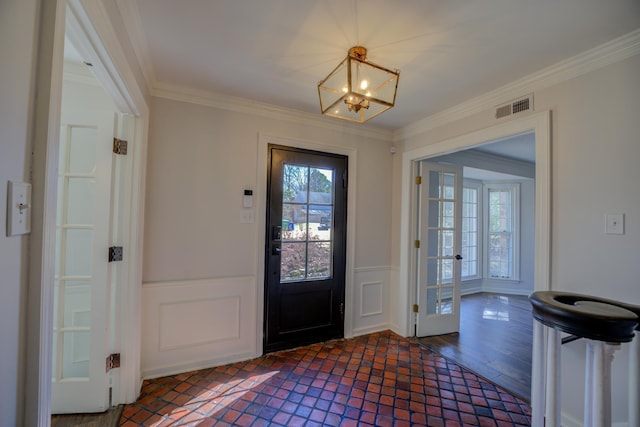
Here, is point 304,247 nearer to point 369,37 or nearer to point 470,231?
point 369,37

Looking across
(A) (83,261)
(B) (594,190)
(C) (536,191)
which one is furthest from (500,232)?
(A) (83,261)

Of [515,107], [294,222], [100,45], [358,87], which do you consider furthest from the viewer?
[294,222]

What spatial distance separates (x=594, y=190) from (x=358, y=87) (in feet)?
5.36

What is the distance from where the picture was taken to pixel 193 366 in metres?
2.42

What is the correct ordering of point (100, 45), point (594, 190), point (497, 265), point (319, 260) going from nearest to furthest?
point (100, 45)
point (594, 190)
point (319, 260)
point (497, 265)

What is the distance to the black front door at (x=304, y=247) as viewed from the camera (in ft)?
9.05

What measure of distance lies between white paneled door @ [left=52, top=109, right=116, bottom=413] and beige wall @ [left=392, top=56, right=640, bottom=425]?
3.04m

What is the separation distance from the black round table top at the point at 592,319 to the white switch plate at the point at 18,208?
78.2 inches

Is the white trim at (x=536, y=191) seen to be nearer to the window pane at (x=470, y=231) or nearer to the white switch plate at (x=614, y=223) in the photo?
the white switch plate at (x=614, y=223)

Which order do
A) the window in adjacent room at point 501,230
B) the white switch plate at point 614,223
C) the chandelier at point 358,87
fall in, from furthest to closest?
the window in adjacent room at point 501,230 < the white switch plate at point 614,223 < the chandelier at point 358,87

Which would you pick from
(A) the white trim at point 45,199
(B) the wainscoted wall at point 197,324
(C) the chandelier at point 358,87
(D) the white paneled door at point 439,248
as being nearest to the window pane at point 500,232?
(D) the white paneled door at point 439,248

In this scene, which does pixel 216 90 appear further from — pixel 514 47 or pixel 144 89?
pixel 514 47

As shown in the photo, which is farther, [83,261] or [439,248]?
[439,248]

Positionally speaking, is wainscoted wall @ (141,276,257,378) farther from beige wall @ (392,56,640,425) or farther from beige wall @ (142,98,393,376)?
beige wall @ (392,56,640,425)
